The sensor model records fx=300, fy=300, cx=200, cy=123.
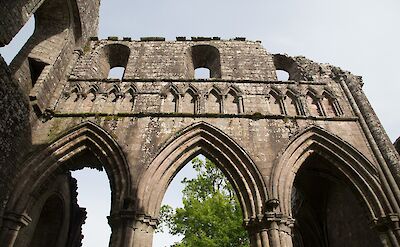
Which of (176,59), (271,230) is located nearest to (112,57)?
(176,59)

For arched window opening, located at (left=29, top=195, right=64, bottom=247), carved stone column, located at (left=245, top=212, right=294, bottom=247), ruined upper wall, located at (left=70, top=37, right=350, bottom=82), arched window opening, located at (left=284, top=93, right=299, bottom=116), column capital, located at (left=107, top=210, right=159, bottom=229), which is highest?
ruined upper wall, located at (left=70, top=37, right=350, bottom=82)

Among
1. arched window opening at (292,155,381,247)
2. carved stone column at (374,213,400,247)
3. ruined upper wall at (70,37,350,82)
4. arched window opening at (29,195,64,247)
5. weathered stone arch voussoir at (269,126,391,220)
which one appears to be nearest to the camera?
carved stone column at (374,213,400,247)

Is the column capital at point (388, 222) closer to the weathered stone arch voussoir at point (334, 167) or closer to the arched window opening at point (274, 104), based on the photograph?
the weathered stone arch voussoir at point (334, 167)

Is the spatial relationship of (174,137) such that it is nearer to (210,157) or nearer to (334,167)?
(210,157)

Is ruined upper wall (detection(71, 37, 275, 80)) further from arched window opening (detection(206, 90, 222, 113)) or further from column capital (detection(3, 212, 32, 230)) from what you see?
column capital (detection(3, 212, 32, 230))

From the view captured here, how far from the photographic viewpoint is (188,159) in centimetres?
714

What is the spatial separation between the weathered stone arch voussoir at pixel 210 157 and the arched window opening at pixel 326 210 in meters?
1.92

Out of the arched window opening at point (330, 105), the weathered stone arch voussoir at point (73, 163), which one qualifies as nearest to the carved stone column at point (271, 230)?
the weathered stone arch voussoir at point (73, 163)

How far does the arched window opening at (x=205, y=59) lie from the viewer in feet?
34.0

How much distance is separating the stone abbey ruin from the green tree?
2781 millimetres

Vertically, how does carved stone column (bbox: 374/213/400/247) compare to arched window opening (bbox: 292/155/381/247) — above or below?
below

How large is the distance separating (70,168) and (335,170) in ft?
21.5

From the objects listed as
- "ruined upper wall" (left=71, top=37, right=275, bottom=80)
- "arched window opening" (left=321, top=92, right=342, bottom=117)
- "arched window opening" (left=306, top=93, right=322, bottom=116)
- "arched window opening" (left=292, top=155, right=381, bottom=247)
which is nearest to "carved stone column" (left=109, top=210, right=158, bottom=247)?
"arched window opening" (left=292, top=155, right=381, bottom=247)

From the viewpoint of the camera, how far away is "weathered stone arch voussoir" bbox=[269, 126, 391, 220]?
6500 mm
